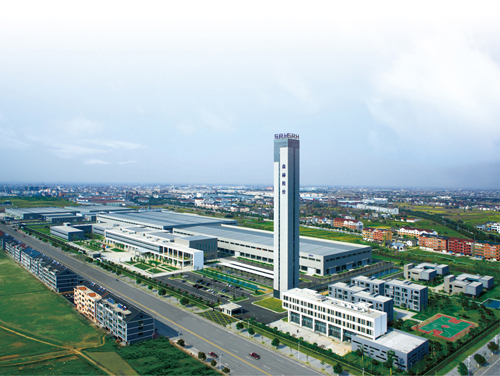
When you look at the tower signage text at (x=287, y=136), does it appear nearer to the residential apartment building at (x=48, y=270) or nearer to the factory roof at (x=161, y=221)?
the residential apartment building at (x=48, y=270)

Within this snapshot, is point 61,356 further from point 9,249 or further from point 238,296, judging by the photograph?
point 9,249

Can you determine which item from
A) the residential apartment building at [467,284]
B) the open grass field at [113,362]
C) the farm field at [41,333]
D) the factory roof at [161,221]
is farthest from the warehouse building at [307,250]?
the open grass field at [113,362]

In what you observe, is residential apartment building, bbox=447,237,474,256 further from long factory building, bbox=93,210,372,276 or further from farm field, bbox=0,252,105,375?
farm field, bbox=0,252,105,375

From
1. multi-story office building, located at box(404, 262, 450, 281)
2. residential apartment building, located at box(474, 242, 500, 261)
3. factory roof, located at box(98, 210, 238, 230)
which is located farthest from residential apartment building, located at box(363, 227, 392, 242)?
factory roof, located at box(98, 210, 238, 230)

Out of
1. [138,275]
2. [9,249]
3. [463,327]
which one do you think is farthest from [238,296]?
[9,249]

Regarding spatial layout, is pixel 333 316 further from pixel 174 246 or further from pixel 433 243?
pixel 433 243

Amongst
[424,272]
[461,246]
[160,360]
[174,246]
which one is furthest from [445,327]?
[461,246]
